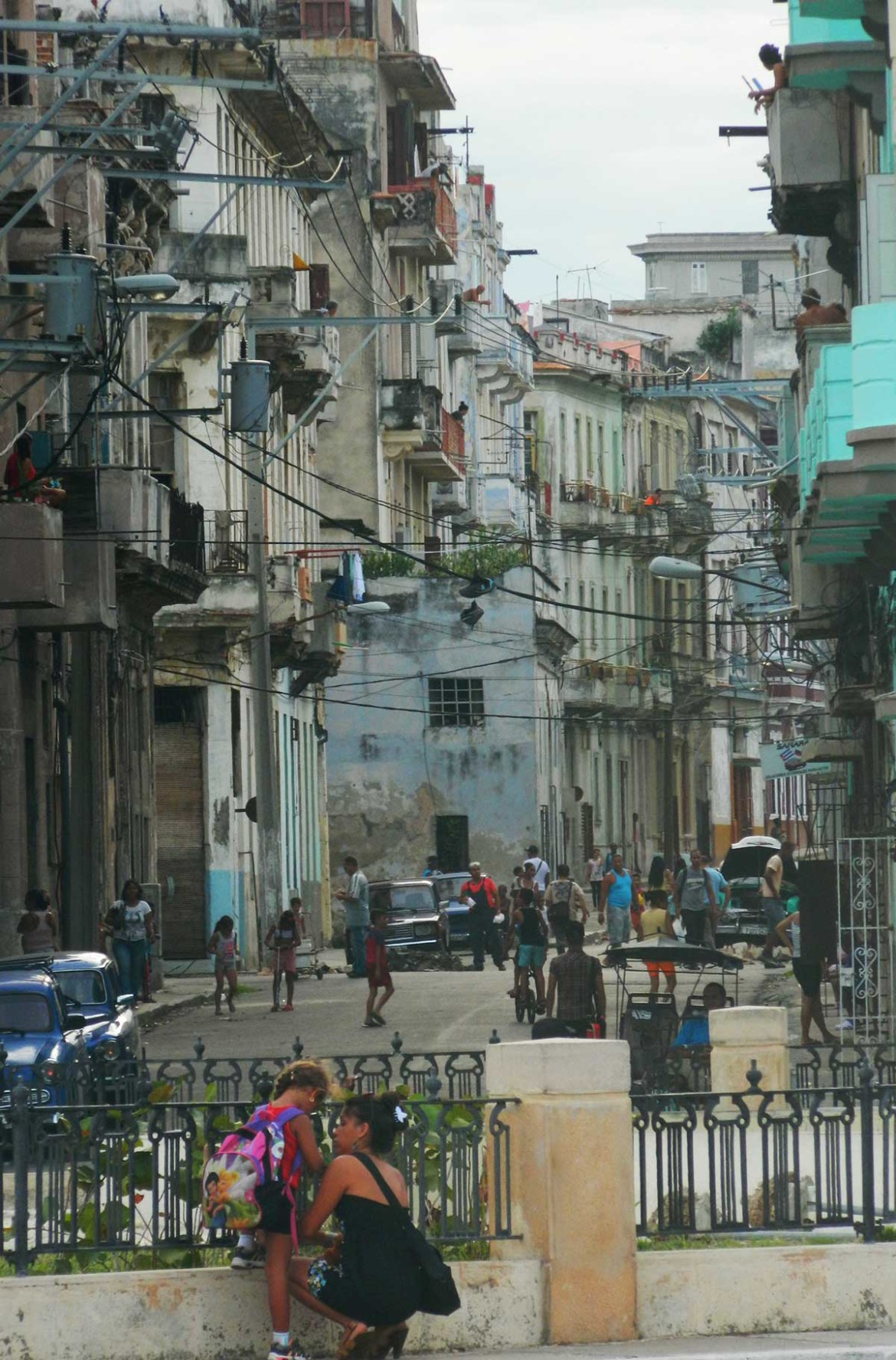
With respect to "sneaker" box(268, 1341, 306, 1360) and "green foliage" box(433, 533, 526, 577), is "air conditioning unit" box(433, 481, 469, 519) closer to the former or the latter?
"green foliage" box(433, 533, 526, 577)

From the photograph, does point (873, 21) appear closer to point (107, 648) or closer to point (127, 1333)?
point (127, 1333)

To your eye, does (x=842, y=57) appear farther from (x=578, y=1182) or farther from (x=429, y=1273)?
(x=429, y=1273)

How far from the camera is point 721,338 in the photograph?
9825 cm

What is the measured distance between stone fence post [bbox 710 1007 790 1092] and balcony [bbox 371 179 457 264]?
148 ft

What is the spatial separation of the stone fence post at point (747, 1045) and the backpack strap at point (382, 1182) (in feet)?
21.6

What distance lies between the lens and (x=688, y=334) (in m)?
103

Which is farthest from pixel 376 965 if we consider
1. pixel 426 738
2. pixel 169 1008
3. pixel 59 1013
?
pixel 426 738

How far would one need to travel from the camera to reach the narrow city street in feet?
90.0

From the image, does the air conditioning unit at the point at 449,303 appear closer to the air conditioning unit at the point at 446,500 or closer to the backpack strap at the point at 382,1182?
the air conditioning unit at the point at 446,500

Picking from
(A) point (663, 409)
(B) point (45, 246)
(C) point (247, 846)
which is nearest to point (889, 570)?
(B) point (45, 246)

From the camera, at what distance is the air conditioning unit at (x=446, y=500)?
7056cm

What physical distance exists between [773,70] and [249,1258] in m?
18.5

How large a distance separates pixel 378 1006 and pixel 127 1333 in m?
18.2

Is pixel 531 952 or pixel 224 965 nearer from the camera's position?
pixel 531 952
